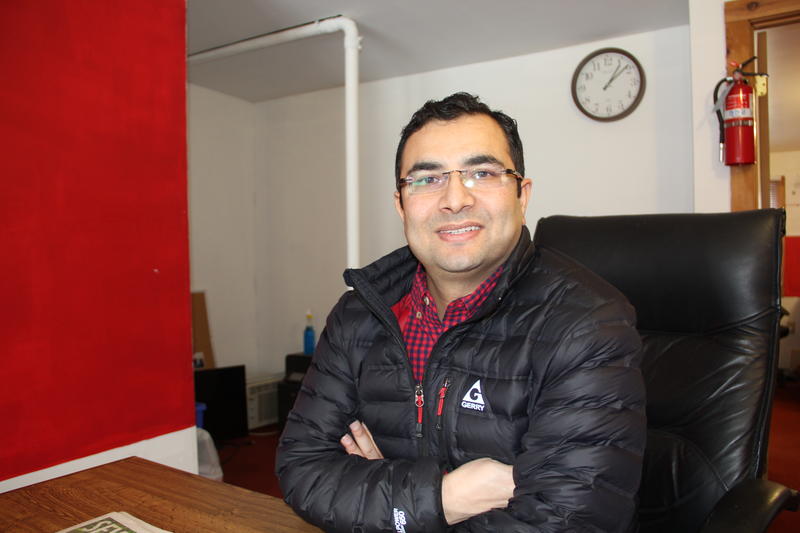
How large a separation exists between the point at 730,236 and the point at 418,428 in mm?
803

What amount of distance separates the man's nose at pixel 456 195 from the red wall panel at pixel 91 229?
1.30 m

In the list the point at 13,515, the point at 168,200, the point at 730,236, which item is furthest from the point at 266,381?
the point at 730,236

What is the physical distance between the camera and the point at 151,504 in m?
1.08

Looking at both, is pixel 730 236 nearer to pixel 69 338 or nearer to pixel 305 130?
pixel 69 338

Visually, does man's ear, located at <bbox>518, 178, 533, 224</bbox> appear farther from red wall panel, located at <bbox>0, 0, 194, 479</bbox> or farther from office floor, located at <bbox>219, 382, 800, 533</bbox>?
office floor, located at <bbox>219, 382, 800, 533</bbox>

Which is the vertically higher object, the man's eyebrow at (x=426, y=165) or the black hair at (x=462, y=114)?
the black hair at (x=462, y=114)

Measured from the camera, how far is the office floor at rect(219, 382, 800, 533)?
3.13m

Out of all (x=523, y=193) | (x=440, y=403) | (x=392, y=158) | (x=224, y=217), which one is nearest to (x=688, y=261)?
(x=523, y=193)

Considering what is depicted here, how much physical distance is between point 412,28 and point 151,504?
2963mm

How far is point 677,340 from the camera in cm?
135

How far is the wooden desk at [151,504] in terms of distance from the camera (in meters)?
1.00

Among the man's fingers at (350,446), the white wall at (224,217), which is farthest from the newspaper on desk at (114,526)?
the white wall at (224,217)

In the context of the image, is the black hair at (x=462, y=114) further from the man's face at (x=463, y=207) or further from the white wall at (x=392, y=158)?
the white wall at (x=392, y=158)

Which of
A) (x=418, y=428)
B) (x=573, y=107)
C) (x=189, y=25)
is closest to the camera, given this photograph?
(x=418, y=428)
